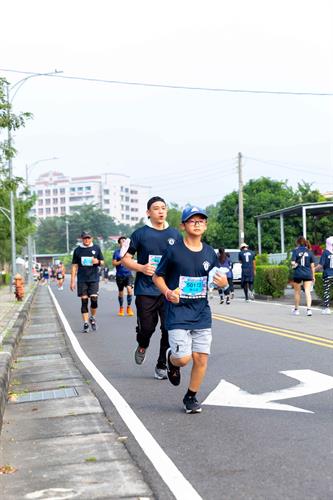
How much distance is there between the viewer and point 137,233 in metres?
8.88

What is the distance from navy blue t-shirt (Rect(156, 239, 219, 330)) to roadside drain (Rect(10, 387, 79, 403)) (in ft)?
6.78

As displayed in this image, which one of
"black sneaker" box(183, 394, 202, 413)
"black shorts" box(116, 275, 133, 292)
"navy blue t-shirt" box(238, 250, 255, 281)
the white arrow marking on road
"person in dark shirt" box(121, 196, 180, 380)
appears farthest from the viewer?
"navy blue t-shirt" box(238, 250, 255, 281)


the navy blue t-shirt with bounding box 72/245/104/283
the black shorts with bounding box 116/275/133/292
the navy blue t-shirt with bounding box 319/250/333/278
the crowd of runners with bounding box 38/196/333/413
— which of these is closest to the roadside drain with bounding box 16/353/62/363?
the navy blue t-shirt with bounding box 72/245/104/283

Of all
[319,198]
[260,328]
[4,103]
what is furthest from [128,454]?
[319,198]

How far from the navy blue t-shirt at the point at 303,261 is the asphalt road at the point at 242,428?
20.3 ft

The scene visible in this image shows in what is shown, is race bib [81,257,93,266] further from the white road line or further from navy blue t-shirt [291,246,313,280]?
the white road line

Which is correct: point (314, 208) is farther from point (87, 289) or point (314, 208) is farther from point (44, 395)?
point (44, 395)

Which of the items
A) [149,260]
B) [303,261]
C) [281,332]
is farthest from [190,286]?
[303,261]

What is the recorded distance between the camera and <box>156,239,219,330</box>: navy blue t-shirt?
684 centimetres

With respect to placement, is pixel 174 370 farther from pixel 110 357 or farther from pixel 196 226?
pixel 110 357

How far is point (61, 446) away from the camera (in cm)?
605

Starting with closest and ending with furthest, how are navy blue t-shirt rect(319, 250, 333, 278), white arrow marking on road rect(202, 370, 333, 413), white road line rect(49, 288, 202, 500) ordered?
white road line rect(49, 288, 202, 500) < white arrow marking on road rect(202, 370, 333, 413) < navy blue t-shirt rect(319, 250, 333, 278)

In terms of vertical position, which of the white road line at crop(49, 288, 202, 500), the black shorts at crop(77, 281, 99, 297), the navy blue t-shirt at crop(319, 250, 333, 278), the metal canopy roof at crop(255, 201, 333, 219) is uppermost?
the metal canopy roof at crop(255, 201, 333, 219)

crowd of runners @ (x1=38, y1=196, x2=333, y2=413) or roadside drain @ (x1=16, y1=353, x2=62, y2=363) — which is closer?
crowd of runners @ (x1=38, y1=196, x2=333, y2=413)
